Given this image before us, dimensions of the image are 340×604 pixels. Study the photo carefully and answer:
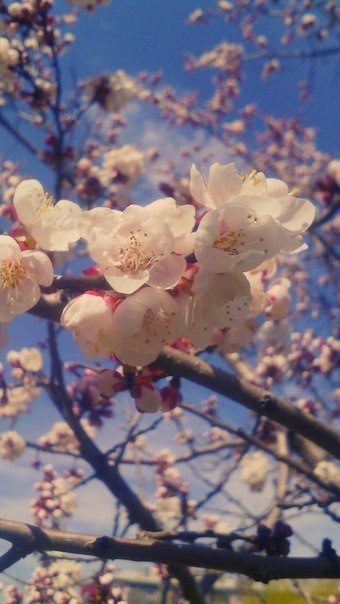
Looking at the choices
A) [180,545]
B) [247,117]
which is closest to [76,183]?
[180,545]

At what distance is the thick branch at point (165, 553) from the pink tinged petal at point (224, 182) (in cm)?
103

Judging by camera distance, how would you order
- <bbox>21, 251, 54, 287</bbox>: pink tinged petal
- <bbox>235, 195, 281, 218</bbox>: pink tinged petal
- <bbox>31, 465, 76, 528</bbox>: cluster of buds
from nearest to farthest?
<bbox>235, 195, 281, 218</bbox>: pink tinged petal < <bbox>21, 251, 54, 287</bbox>: pink tinged petal < <bbox>31, 465, 76, 528</bbox>: cluster of buds

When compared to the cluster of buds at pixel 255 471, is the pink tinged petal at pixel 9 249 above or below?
below

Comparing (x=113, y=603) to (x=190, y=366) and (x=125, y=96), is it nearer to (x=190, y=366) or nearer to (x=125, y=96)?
(x=190, y=366)

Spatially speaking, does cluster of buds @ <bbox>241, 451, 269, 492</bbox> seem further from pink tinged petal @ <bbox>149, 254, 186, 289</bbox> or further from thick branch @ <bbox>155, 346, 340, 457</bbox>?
pink tinged petal @ <bbox>149, 254, 186, 289</bbox>

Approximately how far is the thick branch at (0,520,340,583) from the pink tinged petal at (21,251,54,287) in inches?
30.3

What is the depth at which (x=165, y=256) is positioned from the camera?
104cm

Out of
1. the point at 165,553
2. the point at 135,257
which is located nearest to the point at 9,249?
the point at 135,257

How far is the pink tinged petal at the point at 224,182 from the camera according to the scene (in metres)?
1.04

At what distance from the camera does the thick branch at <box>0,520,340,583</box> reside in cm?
136

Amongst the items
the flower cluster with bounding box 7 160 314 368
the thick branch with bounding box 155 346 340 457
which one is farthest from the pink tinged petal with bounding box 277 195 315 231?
the thick branch with bounding box 155 346 340 457

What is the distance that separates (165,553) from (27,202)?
109 cm

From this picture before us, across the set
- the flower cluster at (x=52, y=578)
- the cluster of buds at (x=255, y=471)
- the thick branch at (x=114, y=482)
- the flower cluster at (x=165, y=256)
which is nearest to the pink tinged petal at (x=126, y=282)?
the flower cluster at (x=165, y=256)

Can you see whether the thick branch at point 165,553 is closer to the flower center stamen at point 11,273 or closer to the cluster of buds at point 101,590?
the flower center stamen at point 11,273
